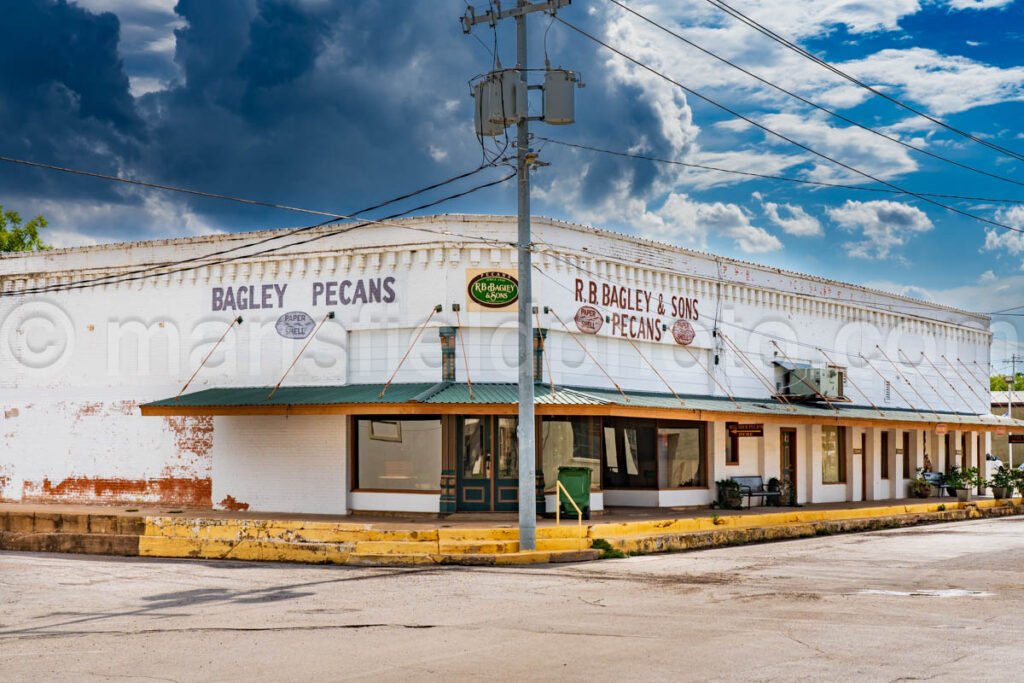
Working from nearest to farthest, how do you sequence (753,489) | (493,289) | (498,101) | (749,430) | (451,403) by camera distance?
(498,101) < (451,403) < (493,289) < (749,430) < (753,489)

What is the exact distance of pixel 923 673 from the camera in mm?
9234

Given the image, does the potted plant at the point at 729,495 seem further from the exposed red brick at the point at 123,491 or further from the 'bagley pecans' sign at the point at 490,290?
the exposed red brick at the point at 123,491

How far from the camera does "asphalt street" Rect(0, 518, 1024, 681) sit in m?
9.63

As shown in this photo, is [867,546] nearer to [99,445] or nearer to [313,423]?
[313,423]

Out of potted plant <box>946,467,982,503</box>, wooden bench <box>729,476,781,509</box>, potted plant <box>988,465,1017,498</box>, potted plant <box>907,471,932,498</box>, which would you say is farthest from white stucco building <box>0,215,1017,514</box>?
potted plant <box>988,465,1017,498</box>

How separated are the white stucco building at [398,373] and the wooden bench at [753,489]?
1.17ft

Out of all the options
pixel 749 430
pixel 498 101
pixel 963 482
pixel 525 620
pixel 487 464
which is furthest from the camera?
pixel 963 482

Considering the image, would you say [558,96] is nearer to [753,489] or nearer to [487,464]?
[487,464]

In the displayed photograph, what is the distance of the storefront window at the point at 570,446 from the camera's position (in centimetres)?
2453

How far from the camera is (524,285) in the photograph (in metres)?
19.7

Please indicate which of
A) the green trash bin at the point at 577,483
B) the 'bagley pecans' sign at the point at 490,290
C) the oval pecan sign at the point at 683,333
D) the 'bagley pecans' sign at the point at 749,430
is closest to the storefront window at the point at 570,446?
the green trash bin at the point at 577,483

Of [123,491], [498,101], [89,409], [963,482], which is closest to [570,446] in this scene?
[498,101]

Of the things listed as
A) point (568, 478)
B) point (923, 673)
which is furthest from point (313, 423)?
point (923, 673)

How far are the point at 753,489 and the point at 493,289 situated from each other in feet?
31.8
